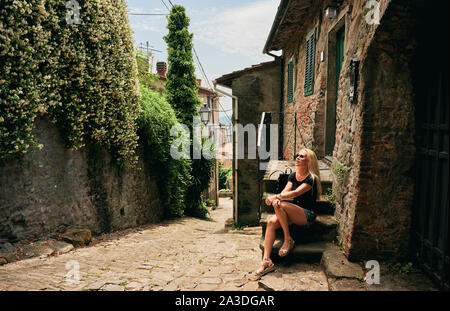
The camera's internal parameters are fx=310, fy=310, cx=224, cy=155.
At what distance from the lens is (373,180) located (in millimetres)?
3127

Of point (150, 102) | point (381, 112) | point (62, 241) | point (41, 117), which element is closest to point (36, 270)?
point (62, 241)

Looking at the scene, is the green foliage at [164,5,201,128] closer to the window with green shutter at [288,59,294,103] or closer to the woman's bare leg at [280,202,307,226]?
the window with green shutter at [288,59,294,103]

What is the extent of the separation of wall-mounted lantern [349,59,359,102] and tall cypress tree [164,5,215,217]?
358 inches

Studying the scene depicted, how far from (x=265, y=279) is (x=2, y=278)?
9.74 feet

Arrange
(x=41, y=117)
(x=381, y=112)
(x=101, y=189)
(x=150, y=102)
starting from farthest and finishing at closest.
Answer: (x=150, y=102) → (x=101, y=189) → (x=41, y=117) → (x=381, y=112)

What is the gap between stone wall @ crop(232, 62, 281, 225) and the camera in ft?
35.4

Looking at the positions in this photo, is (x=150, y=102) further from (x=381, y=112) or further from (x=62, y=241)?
(x=381, y=112)

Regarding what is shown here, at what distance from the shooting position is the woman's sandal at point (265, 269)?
3.51m

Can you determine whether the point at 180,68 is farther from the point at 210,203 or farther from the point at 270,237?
the point at 270,237

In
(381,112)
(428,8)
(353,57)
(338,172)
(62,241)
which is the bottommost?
(62,241)

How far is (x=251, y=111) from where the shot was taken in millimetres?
10891

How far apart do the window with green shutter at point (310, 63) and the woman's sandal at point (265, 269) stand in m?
4.59
